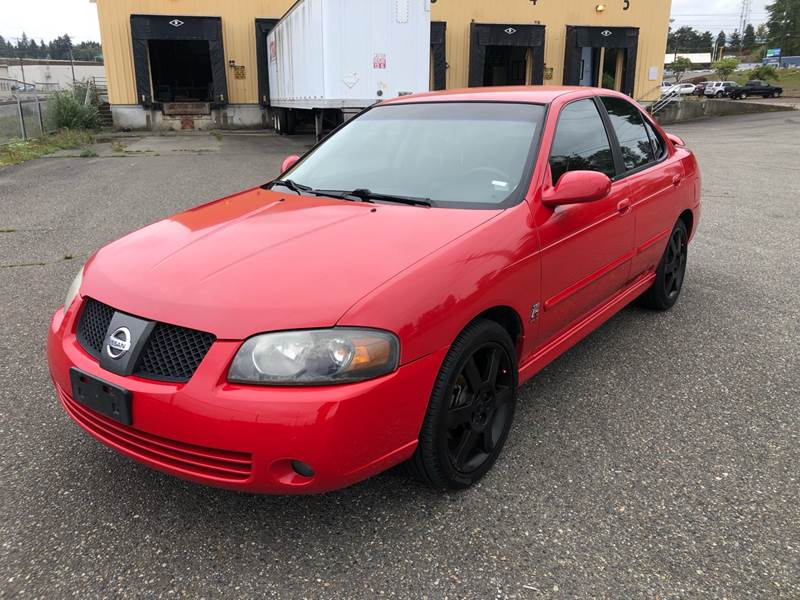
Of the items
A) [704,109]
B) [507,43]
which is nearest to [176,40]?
[507,43]

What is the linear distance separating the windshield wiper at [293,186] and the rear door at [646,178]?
5.91 feet

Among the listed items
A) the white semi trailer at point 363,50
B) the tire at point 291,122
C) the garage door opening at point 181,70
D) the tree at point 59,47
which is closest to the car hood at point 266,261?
the white semi trailer at point 363,50

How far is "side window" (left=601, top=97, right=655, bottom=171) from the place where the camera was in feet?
12.8

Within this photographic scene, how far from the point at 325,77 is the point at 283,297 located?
41.4ft

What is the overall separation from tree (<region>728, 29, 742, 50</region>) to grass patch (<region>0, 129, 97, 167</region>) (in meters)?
153

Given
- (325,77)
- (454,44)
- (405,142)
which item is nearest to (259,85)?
(454,44)

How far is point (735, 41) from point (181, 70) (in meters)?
A: 149

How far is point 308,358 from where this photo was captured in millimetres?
2002

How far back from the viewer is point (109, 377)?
2.17m

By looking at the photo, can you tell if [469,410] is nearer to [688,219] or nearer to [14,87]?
[688,219]

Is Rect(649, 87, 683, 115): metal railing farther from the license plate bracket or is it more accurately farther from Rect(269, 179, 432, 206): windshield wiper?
the license plate bracket

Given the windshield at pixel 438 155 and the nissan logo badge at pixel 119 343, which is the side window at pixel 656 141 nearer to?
the windshield at pixel 438 155

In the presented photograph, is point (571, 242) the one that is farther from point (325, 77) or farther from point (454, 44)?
point (454, 44)

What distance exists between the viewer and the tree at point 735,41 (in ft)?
458
